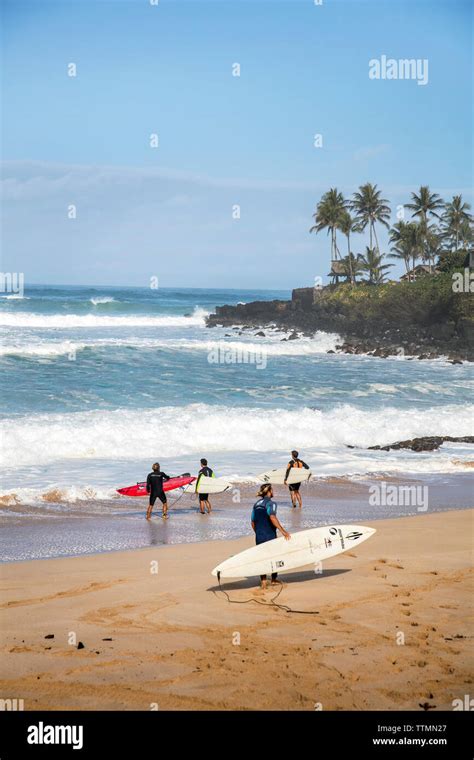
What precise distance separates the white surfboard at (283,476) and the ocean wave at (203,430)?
500cm

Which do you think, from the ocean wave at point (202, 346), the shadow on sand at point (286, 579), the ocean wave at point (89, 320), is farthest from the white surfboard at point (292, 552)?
the ocean wave at point (89, 320)

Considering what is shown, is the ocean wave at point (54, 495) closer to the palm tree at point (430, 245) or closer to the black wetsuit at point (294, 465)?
the black wetsuit at point (294, 465)

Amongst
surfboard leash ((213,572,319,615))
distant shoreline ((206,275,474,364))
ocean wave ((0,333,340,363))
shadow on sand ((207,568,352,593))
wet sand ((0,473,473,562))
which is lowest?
wet sand ((0,473,473,562))

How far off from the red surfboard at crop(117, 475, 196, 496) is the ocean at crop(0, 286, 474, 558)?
0.33 m

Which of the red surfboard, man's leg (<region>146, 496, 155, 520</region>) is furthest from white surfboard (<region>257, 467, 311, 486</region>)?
man's leg (<region>146, 496, 155, 520</region>)

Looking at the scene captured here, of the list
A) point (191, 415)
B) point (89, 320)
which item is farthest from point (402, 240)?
point (191, 415)

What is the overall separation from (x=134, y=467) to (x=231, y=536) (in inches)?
283

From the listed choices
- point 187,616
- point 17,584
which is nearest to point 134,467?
point 17,584

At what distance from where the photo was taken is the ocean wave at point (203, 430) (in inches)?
948

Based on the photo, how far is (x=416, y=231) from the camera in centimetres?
8894

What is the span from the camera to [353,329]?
232ft

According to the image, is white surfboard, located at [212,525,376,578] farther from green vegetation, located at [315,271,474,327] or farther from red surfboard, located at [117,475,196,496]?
green vegetation, located at [315,271,474,327]

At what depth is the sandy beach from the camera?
7.62 m
